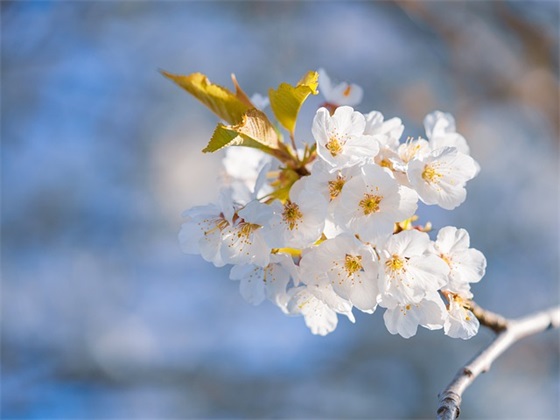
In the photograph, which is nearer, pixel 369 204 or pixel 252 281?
pixel 369 204

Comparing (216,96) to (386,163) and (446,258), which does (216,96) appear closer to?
(386,163)

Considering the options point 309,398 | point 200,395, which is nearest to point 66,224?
point 200,395

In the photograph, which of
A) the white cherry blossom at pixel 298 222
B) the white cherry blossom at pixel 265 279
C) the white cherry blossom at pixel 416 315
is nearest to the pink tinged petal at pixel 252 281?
the white cherry blossom at pixel 265 279

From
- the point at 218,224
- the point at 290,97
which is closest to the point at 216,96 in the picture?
the point at 290,97

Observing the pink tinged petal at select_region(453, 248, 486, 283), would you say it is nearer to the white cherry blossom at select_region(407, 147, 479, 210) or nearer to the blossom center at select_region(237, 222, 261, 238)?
the white cherry blossom at select_region(407, 147, 479, 210)

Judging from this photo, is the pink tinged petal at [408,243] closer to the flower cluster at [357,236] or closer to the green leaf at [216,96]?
the flower cluster at [357,236]

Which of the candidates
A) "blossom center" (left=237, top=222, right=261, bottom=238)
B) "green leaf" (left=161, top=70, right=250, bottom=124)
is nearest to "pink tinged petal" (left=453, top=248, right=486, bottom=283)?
"blossom center" (left=237, top=222, right=261, bottom=238)
